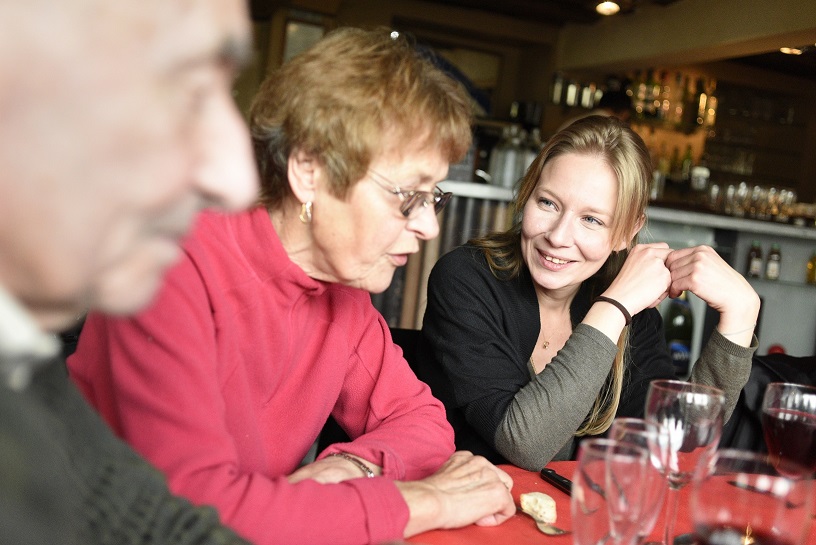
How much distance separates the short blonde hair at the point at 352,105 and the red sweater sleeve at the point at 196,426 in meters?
0.25

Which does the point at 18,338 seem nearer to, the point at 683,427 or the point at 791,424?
the point at 683,427

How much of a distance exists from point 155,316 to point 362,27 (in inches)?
22.5

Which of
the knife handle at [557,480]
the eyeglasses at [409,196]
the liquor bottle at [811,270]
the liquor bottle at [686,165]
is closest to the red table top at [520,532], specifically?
the knife handle at [557,480]

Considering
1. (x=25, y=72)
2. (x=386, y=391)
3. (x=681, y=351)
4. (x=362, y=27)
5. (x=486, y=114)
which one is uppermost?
(x=486, y=114)

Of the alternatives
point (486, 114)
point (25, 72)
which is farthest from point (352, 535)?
point (486, 114)

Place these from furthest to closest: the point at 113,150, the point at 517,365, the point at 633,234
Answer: the point at 633,234 < the point at 517,365 < the point at 113,150

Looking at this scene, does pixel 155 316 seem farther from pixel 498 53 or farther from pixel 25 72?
pixel 498 53

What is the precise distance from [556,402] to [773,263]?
10.9 feet

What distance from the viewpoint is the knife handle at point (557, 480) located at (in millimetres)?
1370

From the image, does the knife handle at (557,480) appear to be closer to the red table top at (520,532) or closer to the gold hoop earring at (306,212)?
the red table top at (520,532)

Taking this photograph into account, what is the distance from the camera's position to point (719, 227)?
176 inches

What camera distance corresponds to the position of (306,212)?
1.32 m

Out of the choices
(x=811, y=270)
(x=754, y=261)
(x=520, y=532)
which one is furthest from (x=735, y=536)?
(x=811, y=270)

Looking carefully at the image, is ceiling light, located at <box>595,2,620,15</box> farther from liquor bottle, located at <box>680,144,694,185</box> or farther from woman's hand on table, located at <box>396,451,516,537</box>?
woman's hand on table, located at <box>396,451,516,537</box>
